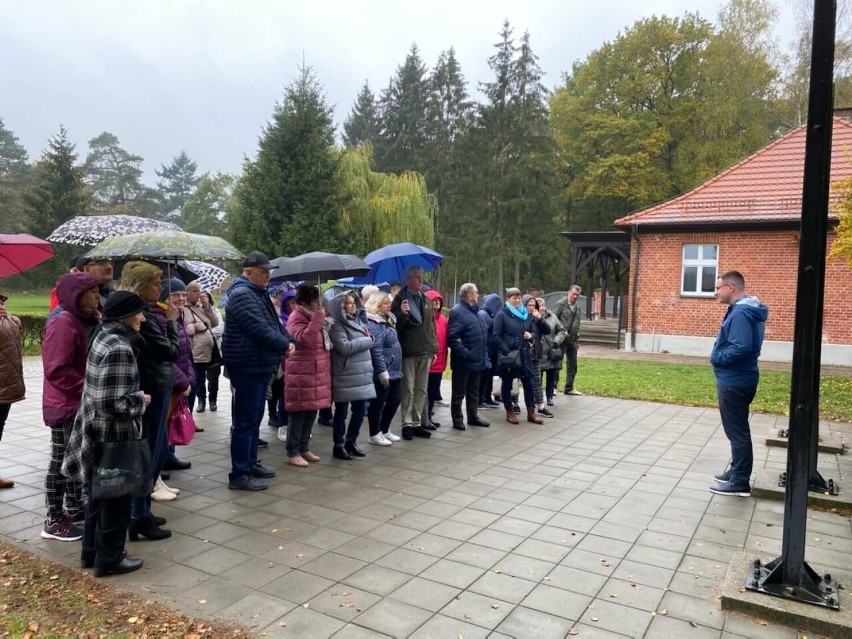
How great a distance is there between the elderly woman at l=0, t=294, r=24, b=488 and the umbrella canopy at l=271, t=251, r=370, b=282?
7.21 feet

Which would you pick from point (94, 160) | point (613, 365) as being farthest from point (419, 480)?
point (94, 160)

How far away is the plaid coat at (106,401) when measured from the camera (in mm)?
3570

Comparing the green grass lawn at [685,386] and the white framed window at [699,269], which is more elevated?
the white framed window at [699,269]

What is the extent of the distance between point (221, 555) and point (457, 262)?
35451 mm

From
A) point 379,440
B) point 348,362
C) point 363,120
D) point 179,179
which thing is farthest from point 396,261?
point 179,179

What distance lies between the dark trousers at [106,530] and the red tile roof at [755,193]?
18070 millimetres

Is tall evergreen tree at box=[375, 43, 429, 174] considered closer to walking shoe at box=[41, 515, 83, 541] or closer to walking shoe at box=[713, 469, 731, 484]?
walking shoe at box=[713, 469, 731, 484]

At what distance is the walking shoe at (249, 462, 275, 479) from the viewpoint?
566 centimetres

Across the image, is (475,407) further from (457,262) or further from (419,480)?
(457,262)

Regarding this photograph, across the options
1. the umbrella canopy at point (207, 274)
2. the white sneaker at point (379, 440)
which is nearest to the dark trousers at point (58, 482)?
the white sneaker at point (379, 440)

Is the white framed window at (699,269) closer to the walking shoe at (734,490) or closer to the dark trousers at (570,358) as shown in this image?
the dark trousers at (570,358)

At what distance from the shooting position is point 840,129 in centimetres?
1791

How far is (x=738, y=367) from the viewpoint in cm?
556

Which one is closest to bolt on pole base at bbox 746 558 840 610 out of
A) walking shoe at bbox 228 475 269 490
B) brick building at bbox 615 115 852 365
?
walking shoe at bbox 228 475 269 490
